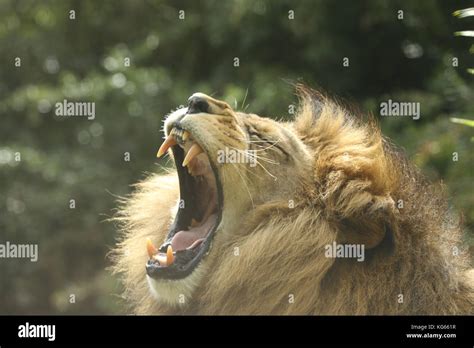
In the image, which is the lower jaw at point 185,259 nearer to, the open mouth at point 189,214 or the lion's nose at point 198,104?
the open mouth at point 189,214

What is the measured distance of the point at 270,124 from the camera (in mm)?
3803

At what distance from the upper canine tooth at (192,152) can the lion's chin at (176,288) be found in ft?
1.35

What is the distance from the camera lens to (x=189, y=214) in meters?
3.90

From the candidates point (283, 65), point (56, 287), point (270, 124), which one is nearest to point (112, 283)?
point (56, 287)

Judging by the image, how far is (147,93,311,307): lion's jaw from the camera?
356 centimetres

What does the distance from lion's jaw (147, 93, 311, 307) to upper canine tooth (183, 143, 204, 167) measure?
3cm

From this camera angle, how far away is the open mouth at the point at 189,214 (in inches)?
140

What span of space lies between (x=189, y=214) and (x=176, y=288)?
1.54 feet

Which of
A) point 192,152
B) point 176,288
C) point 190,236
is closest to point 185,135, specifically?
point 192,152

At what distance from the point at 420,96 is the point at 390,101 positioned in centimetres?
60

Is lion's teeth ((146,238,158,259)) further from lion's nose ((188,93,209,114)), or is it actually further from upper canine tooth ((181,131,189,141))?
lion's nose ((188,93,209,114))

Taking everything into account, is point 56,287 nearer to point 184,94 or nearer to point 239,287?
point 184,94

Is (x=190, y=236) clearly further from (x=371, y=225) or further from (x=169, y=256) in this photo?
(x=371, y=225)

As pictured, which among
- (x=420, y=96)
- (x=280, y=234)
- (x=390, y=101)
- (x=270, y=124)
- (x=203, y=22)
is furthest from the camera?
(x=203, y=22)
